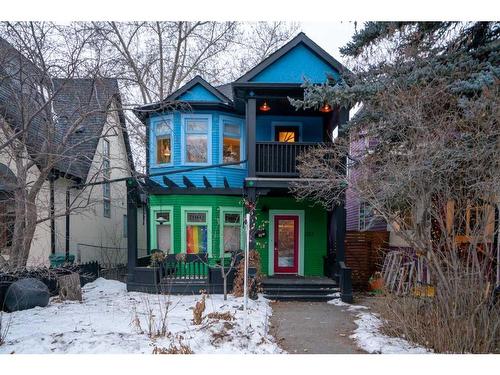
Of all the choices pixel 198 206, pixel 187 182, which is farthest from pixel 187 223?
pixel 187 182

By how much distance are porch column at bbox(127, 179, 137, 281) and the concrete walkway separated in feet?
13.7

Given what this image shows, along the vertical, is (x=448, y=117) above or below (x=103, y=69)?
below

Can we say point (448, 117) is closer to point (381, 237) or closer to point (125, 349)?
point (381, 237)

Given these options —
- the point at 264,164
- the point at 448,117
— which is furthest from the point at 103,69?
the point at 448,117

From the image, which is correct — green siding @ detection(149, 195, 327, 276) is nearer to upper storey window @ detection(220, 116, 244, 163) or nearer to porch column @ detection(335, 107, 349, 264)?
upper storey window @ detection(220, 116, 244, 163)

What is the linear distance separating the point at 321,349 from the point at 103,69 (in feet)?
27.7

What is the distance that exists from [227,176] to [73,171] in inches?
225

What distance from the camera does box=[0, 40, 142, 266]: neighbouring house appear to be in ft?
26.8

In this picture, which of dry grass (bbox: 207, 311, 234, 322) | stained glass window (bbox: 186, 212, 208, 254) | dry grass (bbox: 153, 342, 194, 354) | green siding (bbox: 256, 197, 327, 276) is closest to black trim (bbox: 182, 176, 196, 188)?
stained glass window (bbox: 186, 212, 208, 254)

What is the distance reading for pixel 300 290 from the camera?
8.87 metres

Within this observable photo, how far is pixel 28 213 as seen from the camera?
786cm

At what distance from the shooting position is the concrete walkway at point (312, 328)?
5332 millimetres

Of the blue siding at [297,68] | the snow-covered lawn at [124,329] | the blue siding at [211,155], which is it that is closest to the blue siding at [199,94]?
the blue siding at [211,155]

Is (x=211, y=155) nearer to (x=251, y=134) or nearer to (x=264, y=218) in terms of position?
(x=251, y=134)
